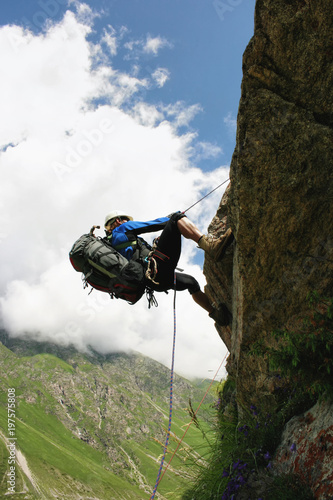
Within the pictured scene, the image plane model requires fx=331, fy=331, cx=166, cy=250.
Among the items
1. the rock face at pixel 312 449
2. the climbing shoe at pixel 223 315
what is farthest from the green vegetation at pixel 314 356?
the climbing shoe at pixel 223 315

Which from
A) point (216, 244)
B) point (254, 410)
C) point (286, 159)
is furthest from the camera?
point (216, 244)

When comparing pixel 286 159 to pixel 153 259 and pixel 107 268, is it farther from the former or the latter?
pixel 107 268

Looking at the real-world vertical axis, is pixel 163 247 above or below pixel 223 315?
above

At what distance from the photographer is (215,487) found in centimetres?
464

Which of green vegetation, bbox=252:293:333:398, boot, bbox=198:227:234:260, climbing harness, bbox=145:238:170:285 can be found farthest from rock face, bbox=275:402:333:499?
climbing harness, bbox=145:238:170:285

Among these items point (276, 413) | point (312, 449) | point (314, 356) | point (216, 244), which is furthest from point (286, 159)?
point (276, 413)

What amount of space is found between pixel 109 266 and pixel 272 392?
395 centimetres

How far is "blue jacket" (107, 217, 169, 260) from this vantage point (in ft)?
25.2

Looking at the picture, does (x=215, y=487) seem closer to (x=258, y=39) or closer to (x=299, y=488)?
(x=299, y=488)

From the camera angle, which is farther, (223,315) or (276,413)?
(223,315)

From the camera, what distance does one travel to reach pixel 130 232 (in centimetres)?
783

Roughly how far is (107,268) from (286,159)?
4245 mm

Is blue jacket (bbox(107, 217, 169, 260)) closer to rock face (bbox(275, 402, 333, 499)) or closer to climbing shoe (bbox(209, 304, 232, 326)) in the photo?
climbing shoe (bbox(209, 304, 232, 326))

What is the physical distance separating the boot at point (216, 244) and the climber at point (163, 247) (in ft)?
0.08
